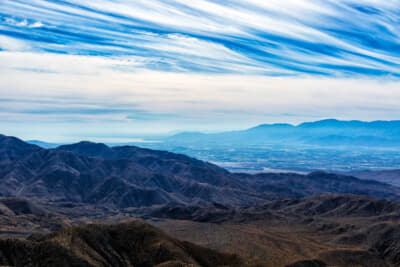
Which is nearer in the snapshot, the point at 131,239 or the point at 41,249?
the point at 41,249

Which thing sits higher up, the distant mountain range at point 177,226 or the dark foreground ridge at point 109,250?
the dark foreground ridge at point 109,250

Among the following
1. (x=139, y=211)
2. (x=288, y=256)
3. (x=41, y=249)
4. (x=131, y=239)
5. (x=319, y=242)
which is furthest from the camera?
(x=139, y=211)

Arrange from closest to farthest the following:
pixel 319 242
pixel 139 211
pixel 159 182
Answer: pixel 319 242, pixel 139 211, pixel 159 182

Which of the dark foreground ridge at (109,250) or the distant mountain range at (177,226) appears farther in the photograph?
the distant mountain range at (177,226)

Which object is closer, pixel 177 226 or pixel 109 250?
pixel 109 250

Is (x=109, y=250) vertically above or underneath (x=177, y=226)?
above

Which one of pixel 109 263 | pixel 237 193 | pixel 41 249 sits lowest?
pixel 237 193

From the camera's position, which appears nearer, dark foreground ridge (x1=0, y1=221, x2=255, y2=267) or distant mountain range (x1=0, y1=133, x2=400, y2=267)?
dark foreground ridge (x1=0, y1=221, x2=255, y2=267)

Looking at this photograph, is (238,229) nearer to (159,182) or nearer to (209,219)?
(209,219)

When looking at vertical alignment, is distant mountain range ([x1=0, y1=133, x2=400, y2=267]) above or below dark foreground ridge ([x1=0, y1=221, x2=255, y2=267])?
below

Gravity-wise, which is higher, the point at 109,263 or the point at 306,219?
the point at 109,263

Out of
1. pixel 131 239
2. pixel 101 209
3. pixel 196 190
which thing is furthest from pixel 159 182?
pixel 131 239
